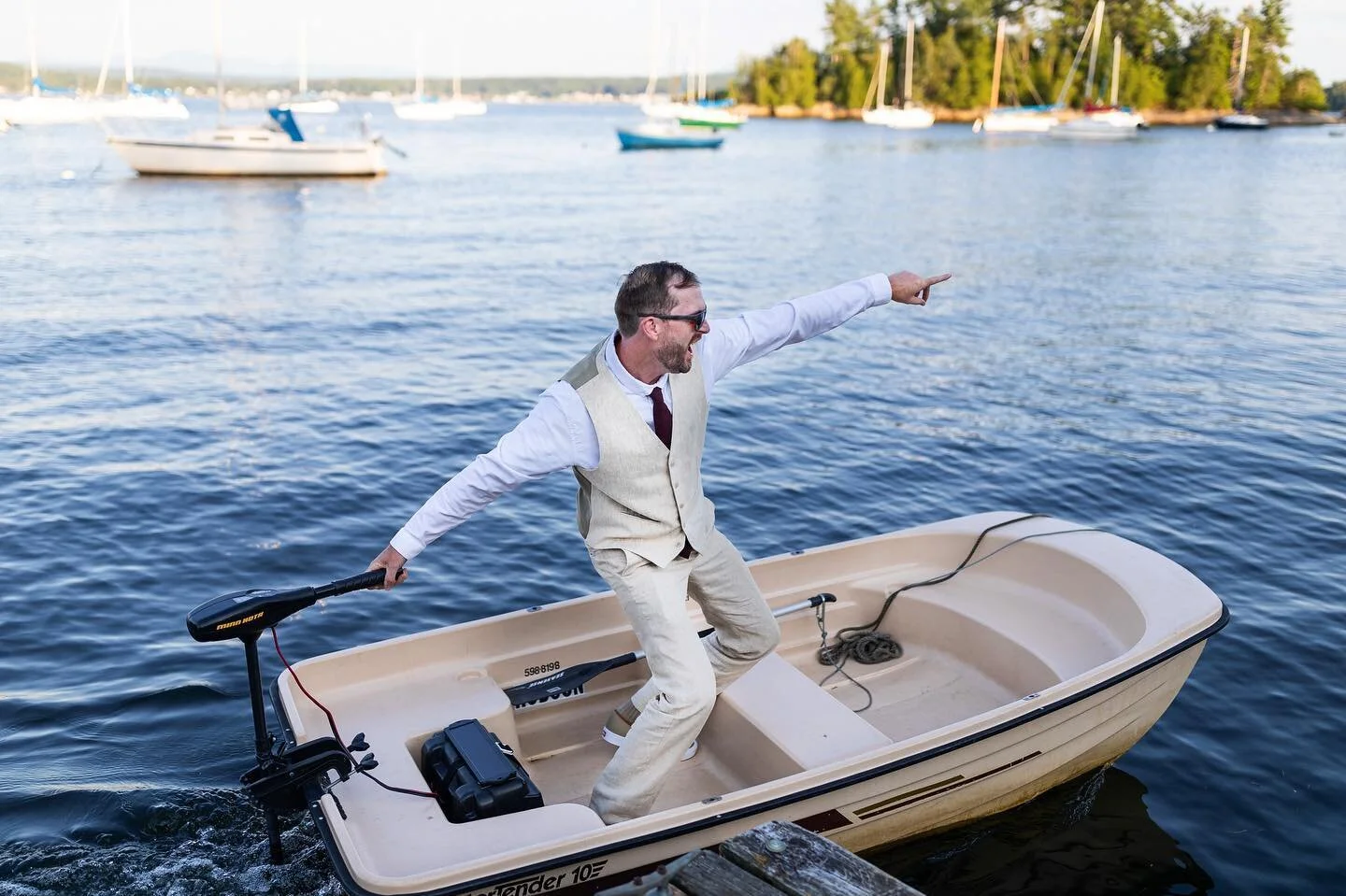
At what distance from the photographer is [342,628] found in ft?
26.9

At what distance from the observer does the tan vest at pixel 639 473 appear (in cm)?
450

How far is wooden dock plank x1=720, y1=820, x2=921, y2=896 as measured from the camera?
3.96 m

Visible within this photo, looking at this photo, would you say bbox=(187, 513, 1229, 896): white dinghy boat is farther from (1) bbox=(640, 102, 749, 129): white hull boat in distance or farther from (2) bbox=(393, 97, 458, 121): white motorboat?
(2) bbox=(393, 97, 458, 121): white motorboat

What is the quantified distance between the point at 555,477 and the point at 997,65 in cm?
10195

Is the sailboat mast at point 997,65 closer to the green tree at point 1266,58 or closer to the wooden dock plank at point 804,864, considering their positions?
the green tree at point 1266,58

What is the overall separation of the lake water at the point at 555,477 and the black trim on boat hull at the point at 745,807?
85 cm

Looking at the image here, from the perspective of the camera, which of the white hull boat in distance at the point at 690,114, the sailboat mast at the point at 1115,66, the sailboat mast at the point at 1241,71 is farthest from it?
the sailboat mast at the point at 1241,71

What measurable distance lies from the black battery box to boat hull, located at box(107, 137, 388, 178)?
38455mm

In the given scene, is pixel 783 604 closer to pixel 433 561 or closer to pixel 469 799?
pixel 469 799

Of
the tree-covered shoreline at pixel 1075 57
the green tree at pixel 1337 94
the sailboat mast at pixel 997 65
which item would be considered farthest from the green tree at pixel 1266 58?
the green tree at pixel 1337 94

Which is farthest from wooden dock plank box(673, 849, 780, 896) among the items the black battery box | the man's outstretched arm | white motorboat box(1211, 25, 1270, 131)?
white motorboat box(1211, 25, 1270, 131)

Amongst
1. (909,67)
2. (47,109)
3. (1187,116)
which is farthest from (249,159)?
(1187,116)

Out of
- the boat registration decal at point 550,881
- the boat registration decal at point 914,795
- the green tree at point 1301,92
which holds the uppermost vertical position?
the green tree at point 1301,92

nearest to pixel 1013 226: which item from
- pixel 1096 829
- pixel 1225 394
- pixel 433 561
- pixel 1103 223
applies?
pixel 1103 223
